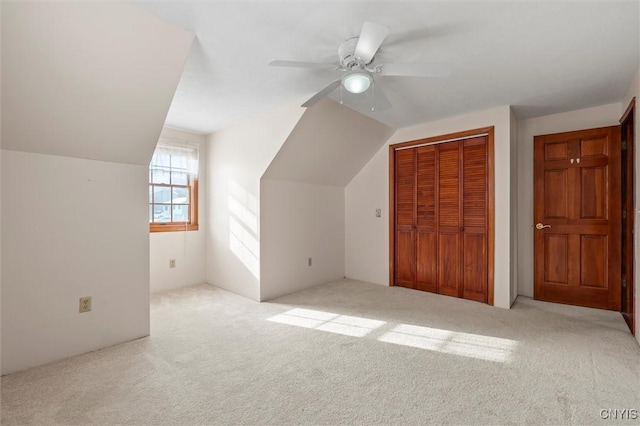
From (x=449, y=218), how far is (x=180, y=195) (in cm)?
376

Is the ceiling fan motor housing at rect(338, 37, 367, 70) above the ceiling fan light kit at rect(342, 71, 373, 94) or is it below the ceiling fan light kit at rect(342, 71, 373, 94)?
above

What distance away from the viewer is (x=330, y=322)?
117 inches

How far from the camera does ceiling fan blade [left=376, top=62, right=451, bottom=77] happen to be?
72.4 inches

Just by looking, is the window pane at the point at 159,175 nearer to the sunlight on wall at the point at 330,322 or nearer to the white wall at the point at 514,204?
the sunlight on wall at the point at 330,322

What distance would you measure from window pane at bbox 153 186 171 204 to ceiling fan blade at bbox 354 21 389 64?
337 centimetres

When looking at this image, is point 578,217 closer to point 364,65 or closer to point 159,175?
point 364,65

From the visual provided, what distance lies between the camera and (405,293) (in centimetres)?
399

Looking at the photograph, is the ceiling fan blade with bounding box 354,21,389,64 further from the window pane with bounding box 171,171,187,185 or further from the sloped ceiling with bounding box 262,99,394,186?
the window pane with bounding box 171,171,187,185

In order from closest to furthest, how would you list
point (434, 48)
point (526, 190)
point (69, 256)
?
point (434, 48) → point (69, 256) → point (526, 190)

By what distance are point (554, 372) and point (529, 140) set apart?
2911 millimetres

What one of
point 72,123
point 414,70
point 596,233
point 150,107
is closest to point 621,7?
point 414,70

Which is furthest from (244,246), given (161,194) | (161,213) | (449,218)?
(449,218)

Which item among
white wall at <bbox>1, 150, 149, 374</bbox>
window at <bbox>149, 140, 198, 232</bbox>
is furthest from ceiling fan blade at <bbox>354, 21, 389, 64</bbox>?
window at <bbox>149, 140, 198, 232</bbox>

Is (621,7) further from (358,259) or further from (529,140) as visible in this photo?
(358,259)
